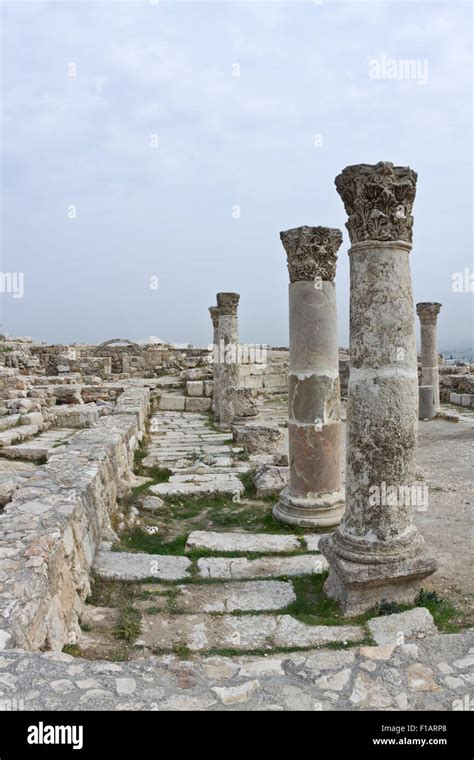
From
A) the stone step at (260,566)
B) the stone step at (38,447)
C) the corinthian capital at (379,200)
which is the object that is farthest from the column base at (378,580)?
the stone step at (38,447)

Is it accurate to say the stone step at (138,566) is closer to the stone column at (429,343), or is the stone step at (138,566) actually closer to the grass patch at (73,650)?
the grass patch at (73,650)

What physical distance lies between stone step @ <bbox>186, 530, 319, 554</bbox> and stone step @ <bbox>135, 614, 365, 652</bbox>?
1335 millimetres

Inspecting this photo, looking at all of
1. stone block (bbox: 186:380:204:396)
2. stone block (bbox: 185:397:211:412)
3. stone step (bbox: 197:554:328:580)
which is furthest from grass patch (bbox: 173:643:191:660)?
stone block (bbox: 186:380:204:396)

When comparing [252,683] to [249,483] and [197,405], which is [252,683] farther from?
[197,405]

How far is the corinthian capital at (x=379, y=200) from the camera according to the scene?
4.40 metres

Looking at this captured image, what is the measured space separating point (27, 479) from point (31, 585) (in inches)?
111

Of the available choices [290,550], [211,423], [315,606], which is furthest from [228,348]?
[315,606]

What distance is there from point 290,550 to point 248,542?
46 centimetres

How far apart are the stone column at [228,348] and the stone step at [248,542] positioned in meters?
7.24

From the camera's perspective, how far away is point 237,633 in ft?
13.8

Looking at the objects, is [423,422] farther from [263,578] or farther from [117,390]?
[263,578]

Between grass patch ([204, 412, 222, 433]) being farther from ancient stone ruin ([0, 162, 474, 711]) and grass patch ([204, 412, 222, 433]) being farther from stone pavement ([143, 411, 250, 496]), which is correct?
ancient stone ruin ([0, 162, 474, 711])

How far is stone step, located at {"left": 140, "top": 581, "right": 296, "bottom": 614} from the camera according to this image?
4633 millimetres

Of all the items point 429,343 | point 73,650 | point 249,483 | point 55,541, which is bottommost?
point 73,650
